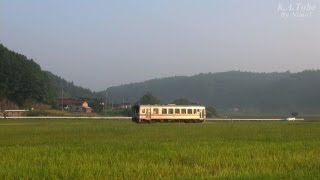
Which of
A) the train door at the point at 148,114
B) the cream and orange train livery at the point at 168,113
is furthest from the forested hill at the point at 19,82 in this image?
the train door at the point at 148,114

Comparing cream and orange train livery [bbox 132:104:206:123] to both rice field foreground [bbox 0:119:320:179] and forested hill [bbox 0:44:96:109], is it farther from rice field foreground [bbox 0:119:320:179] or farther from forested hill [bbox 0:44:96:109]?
forested hill [bbox 0:44:96:109]

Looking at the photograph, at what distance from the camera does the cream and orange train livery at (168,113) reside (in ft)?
232

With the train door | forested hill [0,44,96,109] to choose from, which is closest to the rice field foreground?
the train door

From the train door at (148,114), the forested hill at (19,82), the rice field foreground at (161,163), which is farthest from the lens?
the forested hill at (19,82)

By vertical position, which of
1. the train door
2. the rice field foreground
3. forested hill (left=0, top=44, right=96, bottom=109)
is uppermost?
forested hill (left=0, top=44, right=96, bottom=109)

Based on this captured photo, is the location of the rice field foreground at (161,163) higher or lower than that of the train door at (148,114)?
lower

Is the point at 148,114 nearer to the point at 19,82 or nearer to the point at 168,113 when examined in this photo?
the point at 168,113

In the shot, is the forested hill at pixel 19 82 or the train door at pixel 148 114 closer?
the train door at pixel 148 114

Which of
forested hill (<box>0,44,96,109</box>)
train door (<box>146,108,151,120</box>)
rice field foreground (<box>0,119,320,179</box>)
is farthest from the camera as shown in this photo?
forested hill (<box>0,44,96,109</box>)

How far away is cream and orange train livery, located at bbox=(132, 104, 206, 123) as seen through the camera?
232 ft

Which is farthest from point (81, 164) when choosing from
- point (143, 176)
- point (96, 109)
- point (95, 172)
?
point (96, 109)

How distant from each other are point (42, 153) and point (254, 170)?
851 centimetres

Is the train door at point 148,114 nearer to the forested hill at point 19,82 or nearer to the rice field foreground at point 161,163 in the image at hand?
the rice field foreground at point 161,163

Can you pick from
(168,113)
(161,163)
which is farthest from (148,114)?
(161,163)
